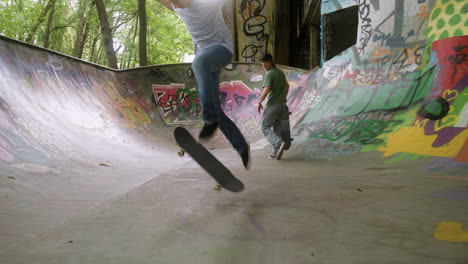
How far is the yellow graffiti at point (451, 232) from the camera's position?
72.1 inches

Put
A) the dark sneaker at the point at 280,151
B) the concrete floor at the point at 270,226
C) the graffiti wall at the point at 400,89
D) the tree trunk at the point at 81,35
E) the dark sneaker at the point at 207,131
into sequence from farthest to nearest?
the tree trunk at the point at 81,35 → the dark sneaker at the point at 280,151 → the graffiti wall at the point at 400,89 → the dark sneaker at the point at 207,131 → the concrete floor at the point at 270,226

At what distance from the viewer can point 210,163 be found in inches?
133

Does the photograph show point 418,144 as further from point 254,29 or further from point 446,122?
point 254,29

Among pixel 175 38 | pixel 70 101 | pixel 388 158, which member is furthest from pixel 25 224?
pixel 175 38

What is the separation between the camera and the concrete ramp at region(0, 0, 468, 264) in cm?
189

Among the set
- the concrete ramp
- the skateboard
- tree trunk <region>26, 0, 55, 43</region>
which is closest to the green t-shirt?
the concrete ramp

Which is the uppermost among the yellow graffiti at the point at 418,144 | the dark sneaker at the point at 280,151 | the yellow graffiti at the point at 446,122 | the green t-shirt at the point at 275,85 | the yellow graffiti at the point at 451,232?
the green t-shirt at the point at 275,85

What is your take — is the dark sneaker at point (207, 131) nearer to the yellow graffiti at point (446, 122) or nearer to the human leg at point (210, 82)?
the human leg at point (210, 82)

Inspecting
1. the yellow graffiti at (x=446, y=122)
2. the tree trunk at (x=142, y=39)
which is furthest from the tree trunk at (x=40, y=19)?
the yellow graffiti at (x=446, y=122)

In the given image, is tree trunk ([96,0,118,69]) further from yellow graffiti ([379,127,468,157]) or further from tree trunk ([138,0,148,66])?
yellow graffiti ([379,127,468,157])

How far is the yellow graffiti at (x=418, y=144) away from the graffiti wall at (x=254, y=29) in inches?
498

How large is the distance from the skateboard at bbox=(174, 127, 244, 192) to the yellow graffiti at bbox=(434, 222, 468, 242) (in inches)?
65.8

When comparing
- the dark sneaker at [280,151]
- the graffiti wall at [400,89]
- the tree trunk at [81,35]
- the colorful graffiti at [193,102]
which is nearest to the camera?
the graffiti wall at [400,89]

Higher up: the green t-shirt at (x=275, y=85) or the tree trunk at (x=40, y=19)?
the tree trunk at (x=40, y=19)
